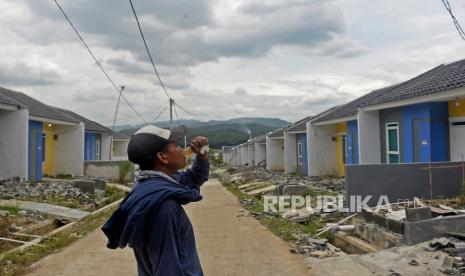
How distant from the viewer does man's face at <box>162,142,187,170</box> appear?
221cm

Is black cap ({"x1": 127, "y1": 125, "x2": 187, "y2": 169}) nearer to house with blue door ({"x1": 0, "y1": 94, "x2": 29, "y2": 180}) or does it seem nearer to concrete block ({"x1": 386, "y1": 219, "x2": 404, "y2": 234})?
concrete block ({"x1": 386, "y1": 219, "x2": 404, "y2": 234})

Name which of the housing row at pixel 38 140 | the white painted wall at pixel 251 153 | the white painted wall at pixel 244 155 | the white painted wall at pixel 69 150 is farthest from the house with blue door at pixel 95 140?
the white painted wall at pixel 244 155

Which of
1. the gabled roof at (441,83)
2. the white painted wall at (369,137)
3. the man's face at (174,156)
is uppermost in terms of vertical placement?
the gabled roof at (441,83)

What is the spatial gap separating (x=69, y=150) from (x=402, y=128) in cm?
1715

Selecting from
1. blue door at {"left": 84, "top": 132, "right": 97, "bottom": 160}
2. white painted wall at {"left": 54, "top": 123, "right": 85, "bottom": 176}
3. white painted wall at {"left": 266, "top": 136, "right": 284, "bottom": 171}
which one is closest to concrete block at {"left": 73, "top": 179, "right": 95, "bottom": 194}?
white painted wall at {"left": 54, "top": 123, "right": 85, "bottom": 176}

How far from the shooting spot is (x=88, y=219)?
36.6 ft

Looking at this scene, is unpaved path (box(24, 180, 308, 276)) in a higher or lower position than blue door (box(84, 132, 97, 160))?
lower

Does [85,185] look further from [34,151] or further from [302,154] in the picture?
[302,154]

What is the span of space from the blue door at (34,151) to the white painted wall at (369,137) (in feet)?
43.7

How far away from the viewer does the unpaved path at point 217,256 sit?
250 inches

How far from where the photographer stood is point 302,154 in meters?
25.3

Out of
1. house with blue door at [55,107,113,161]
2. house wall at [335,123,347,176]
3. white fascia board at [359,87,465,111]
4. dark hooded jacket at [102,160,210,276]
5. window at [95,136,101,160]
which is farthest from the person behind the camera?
window at [95,136,101,160]

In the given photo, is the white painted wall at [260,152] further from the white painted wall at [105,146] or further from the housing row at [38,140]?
the housing row at [38,140]

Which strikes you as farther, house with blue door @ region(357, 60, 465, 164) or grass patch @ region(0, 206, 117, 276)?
house with blue door @ region(357, 60, 465, 164)
